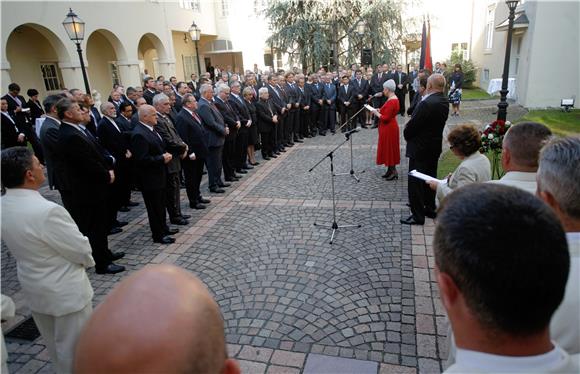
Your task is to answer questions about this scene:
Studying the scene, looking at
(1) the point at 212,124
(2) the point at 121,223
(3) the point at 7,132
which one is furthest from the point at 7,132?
(1) the point at 212,124

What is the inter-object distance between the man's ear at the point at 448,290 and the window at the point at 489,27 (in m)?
26.9

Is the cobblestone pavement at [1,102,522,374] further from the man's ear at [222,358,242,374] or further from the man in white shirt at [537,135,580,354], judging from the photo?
the man's ear at [222,358,242,374]

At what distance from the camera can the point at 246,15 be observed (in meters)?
27.8

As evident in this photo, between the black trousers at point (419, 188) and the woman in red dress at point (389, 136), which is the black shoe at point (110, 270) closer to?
the black trousers at point (419, 188)

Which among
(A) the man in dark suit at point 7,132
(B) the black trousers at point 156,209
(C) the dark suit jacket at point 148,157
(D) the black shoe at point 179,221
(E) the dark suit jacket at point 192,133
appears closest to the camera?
(C) the dark suit jacket at point 148,157

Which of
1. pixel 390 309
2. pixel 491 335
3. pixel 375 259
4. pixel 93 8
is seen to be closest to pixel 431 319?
pixel 390 309

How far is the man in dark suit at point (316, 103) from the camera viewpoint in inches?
544

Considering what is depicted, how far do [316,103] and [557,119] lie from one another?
28.6ft

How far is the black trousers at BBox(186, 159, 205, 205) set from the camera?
7.29 meters

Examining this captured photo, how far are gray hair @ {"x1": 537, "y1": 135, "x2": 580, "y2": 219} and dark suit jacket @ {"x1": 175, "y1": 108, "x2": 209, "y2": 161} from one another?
6304mm

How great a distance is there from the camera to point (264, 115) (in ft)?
34.2

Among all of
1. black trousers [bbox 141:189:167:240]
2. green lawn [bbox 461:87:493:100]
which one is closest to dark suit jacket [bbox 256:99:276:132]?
black trousers [bbox 141:189:167:240]

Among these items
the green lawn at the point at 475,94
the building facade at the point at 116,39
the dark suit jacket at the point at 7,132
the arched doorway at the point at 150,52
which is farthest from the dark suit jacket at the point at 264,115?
the green lawn at the point at 475,94

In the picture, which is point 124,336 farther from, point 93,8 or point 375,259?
point 93,8
